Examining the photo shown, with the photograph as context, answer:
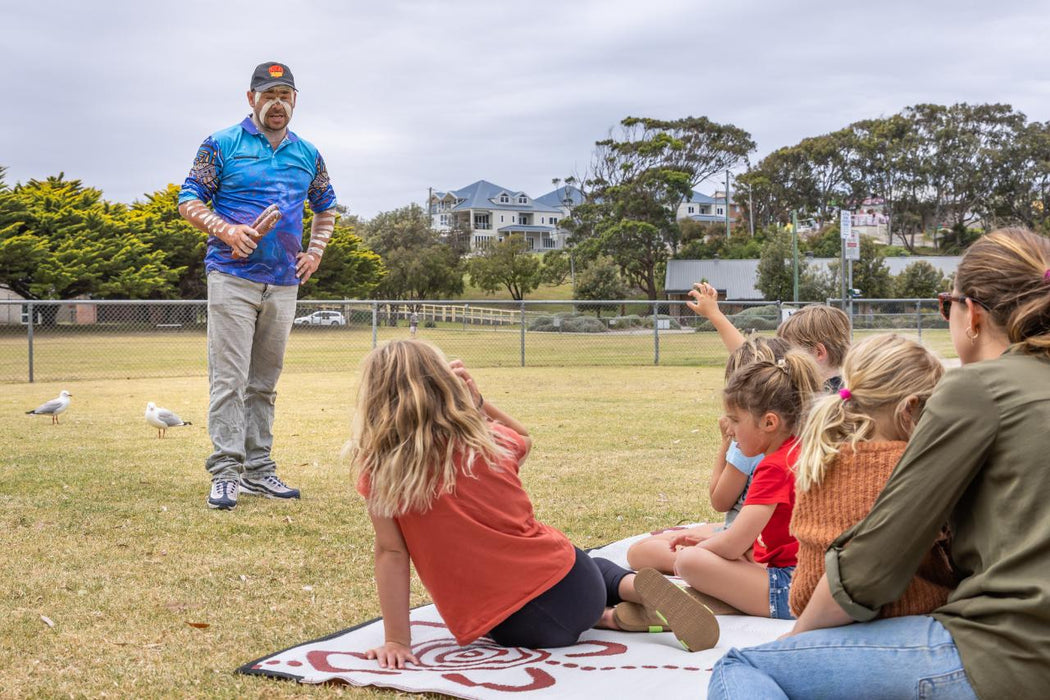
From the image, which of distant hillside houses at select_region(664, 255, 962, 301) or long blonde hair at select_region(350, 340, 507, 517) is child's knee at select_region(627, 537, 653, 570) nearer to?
long blonde hair at select_region(350, 340, 507, 517)

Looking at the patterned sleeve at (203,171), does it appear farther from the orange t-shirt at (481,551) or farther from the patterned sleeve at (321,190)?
the orange t-shirt at (481,551)

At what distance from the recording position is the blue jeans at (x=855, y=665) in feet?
6.23

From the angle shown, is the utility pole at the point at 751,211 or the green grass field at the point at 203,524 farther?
the utility pole at the point at 751,211

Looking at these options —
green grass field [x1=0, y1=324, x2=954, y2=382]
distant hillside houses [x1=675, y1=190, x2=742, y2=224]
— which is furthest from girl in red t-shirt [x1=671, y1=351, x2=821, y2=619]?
distant hillside houses [x1=675, y1=190, x2=742, y2=224]

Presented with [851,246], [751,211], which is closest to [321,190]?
[851,246]

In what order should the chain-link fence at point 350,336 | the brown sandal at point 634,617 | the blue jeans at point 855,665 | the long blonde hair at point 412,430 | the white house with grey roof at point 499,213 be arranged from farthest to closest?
the white house with grey roof at point 499,213 < the chain-link fence at point 350,336 < the brown sandal at point 634,617 < the long blonde hair at point 412,430 < the blue jeans at point 855,665

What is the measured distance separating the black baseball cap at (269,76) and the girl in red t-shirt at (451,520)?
2.78m

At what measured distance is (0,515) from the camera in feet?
17.1

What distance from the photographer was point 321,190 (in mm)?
5988

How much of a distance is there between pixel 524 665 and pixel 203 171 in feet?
11.3

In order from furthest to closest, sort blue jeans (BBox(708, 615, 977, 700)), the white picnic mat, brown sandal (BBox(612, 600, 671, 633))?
brown sandal (BBox(612, 600, 671, 633)) < the white picnic mat < blue jeans (BBox(708, 615, 977, 700))

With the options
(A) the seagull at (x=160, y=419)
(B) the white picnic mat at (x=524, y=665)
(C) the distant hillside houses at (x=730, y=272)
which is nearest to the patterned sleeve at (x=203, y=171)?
(B) the white picnic mat at (x=524, y=665)

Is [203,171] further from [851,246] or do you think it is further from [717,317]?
[851,246]

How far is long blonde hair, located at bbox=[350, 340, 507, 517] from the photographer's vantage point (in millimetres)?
2938
